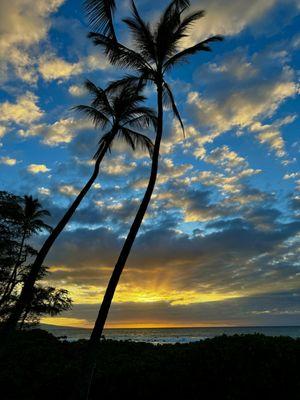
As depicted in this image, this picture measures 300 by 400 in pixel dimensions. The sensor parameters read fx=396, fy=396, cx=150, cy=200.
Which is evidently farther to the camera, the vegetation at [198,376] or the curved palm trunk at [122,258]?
the vegetation at [198,376]

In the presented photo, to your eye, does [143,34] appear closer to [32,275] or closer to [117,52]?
[117,52]

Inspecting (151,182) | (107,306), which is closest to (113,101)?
(151,182)

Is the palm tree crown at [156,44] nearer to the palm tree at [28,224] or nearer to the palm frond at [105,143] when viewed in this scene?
the palm frond at [105,143]

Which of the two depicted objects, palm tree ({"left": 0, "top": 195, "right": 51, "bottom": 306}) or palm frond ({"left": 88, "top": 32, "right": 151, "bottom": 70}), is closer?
palm frond ({"left": 88, "top": 32, "right": 151, "bottom": 70})

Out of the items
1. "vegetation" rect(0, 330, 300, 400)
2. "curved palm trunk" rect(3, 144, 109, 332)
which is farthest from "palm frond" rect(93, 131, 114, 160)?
"vegetation" rect(0, 330, 300, 400)

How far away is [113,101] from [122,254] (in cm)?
956

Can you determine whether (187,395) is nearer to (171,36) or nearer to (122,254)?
(122,254)

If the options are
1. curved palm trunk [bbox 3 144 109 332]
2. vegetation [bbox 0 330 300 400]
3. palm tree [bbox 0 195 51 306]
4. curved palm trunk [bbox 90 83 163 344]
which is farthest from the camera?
palm tree [bbox 0 195 51 306]

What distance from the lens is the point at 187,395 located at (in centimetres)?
1298

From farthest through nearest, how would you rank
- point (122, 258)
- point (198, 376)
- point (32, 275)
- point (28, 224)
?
point (28, 224) < point (32, 275) < point (198, 376) < point (122, 258)

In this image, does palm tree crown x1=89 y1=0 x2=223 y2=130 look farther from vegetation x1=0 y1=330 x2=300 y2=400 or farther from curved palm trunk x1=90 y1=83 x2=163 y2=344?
vegetation x1=0 y1=330 x2=300 y2=400

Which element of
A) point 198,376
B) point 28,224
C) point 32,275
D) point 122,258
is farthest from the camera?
point 28,224

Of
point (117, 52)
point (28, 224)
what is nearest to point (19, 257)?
point (28, 224)

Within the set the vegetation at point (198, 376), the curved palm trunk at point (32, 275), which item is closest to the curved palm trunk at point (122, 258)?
the vegetation at point (198, 376)
